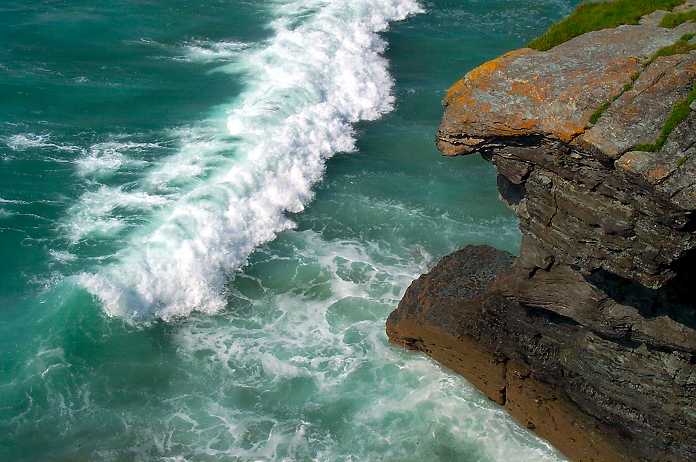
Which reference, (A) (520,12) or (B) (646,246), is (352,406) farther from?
(A) (520,12)

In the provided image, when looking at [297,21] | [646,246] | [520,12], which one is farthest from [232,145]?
[520,12]

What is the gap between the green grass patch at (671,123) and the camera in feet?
43.9

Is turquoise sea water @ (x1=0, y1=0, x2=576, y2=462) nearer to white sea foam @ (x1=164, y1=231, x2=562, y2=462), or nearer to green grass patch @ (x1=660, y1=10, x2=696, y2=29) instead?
white sea foam @ (x1=164, y1=231, x2=562, y2=462)

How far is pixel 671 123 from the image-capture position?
44.1 feet

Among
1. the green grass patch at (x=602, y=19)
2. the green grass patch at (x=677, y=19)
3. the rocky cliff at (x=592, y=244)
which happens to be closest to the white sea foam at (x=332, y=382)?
the rocky cliff at (x=592, y=244)

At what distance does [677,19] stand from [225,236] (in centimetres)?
1518

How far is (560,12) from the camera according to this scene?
44.0 metres

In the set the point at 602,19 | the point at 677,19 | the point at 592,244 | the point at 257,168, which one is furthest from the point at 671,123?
the point at 257,168

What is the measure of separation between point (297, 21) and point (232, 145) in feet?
48.0

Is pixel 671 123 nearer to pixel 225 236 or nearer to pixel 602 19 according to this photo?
pixel 602 19

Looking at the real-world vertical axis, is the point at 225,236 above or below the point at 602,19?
below

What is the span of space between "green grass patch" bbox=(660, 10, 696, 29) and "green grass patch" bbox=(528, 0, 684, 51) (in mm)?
668

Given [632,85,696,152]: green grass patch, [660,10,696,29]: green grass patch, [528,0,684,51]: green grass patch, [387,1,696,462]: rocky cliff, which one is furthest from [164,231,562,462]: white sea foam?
[660,10,696,29]: green grass patch

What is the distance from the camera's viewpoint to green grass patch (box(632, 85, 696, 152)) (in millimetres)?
13375
